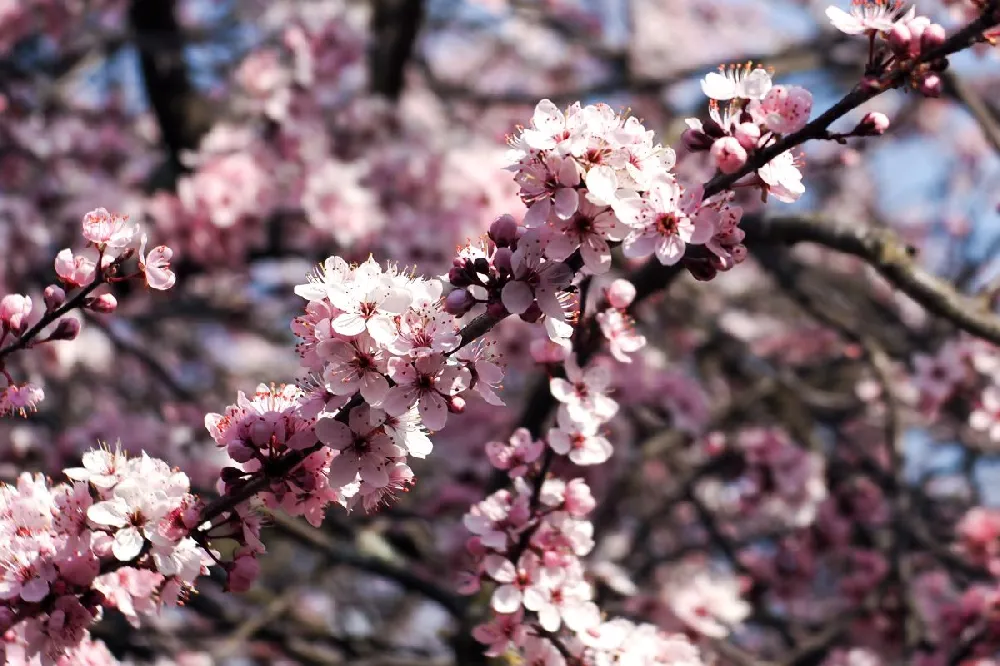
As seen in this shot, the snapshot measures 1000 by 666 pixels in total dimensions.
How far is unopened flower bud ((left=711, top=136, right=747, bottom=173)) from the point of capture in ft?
4.91

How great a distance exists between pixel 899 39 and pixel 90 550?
66.9 inches

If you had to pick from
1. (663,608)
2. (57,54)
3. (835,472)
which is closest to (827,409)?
(835,472)

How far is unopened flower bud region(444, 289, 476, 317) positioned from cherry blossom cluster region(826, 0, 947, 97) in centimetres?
77

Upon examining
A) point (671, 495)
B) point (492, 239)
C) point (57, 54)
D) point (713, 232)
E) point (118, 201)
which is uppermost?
point (57, 54)

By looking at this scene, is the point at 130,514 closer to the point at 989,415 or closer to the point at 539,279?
the point at 539,279

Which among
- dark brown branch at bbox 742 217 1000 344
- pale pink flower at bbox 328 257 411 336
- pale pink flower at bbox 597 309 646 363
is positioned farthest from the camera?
dark brown branch at bbox 742 217 1000 344

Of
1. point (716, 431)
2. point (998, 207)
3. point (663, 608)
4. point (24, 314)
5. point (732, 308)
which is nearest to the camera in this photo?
point (24, 314)

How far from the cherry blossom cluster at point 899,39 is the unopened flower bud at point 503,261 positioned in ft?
2.22

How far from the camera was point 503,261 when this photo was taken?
1510 millimetres

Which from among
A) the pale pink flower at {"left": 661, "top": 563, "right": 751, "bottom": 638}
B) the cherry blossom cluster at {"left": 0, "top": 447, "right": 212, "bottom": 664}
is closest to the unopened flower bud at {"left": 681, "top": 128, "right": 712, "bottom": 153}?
the cherry blossom cluster at {"left": 0, "top": 447, "right": 212, "bottom": 664}

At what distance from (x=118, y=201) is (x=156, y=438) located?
1.36 m

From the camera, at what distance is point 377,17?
518 centimetres

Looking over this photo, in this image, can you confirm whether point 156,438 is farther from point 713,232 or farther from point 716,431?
point 713,232

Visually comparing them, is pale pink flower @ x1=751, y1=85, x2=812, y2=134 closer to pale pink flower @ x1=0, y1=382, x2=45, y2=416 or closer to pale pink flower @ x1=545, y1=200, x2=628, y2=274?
pale pink flower @ x1=545, y1=200, x2=628, y2=274
